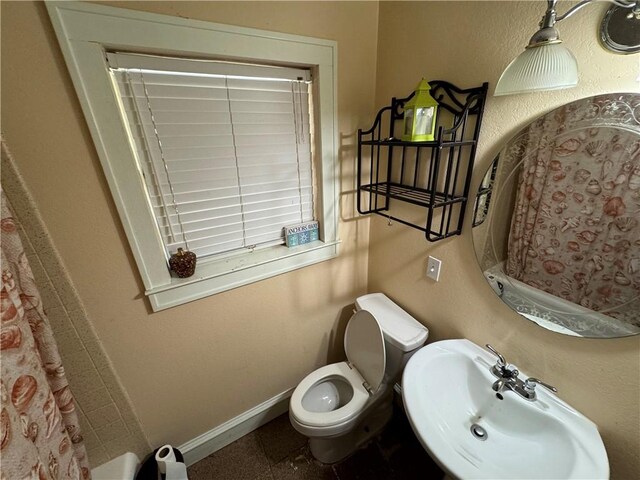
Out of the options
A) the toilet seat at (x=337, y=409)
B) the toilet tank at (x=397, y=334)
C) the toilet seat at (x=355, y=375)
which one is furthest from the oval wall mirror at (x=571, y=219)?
the toilet seat at (x=337, y=409)

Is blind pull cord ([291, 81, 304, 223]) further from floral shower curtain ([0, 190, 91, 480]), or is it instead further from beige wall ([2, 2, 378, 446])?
floral shower curtain ([0, 190, 91, 480])

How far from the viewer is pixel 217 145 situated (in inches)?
40.8

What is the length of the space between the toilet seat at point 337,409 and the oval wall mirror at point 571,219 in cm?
79

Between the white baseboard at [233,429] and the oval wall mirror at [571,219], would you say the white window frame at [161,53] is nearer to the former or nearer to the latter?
the oval wall mirror at [571,219]

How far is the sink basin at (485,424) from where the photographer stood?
28.0 inches

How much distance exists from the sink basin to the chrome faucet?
0.02m

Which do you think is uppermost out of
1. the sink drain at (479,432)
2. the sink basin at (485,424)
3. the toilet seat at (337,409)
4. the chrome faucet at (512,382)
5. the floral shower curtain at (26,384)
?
the floral shower curtain at (26,384)

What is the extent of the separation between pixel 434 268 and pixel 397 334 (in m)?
0.36

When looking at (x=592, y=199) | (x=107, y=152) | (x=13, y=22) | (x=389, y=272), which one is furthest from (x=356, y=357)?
(x=13, y=22)

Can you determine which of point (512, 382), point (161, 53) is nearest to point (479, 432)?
point (512, 382)

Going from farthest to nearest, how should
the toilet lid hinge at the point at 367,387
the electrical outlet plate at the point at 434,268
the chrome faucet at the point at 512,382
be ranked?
the toilet lid hinge at the point at 367,387, the electrical outlet plate at the point at 434,268, the chrome faucet at the point at 512,382

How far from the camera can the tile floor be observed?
128 cm

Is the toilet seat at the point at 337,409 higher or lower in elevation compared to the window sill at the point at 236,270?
lower

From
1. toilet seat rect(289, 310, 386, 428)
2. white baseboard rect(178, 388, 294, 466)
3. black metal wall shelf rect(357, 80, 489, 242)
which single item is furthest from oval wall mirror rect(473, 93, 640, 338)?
white baseboard rect(178, 388, 294, 466)
